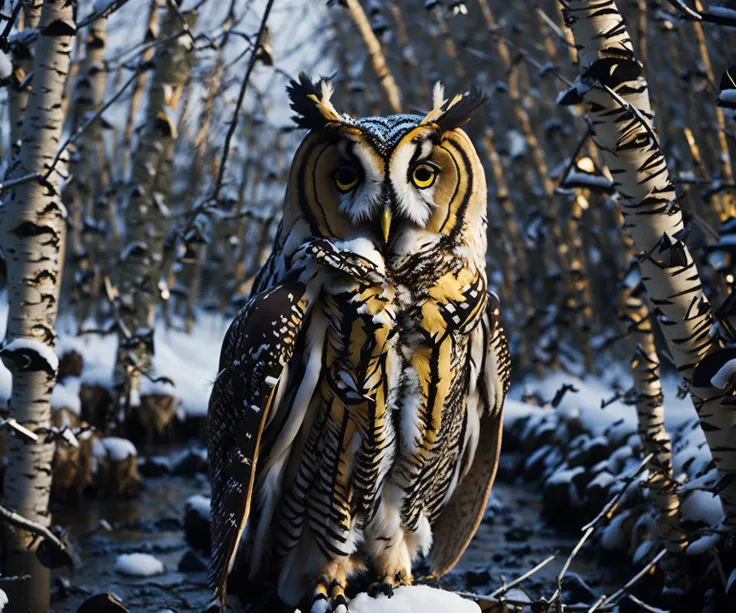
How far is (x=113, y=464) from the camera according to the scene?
532cm

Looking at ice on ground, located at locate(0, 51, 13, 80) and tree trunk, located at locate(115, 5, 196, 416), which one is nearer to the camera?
ice on ground, located at locate(0, 51, 13, 80)

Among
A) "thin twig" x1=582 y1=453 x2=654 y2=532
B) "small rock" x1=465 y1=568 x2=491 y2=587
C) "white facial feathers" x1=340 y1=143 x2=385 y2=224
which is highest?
"white facial feathers" x1=340 y1=143 x2=385 y2=224

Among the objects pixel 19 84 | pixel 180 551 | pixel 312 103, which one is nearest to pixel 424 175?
pixel 312 103

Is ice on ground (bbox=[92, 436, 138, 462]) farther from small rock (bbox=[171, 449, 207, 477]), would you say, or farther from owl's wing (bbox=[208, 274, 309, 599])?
owl's wing (bbox=[208, 274, 309, 599])

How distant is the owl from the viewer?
91.8 inches

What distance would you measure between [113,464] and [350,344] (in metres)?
3.51

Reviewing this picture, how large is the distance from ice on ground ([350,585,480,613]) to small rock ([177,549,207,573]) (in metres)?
1.69

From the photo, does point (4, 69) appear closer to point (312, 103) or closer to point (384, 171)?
point (312, 103)

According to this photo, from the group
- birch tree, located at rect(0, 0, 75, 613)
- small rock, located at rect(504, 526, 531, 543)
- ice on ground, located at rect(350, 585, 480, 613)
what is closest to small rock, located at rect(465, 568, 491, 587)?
small rock, located at rect(504, 526, 531, 543)

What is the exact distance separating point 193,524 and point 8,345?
78.9 inches

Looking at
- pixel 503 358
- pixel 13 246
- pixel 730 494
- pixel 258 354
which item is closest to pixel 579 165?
pixel 503 358

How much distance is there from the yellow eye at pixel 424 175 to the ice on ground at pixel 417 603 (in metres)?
1.24

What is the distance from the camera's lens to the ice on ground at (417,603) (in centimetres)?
232

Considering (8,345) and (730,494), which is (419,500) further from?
(8,345)
